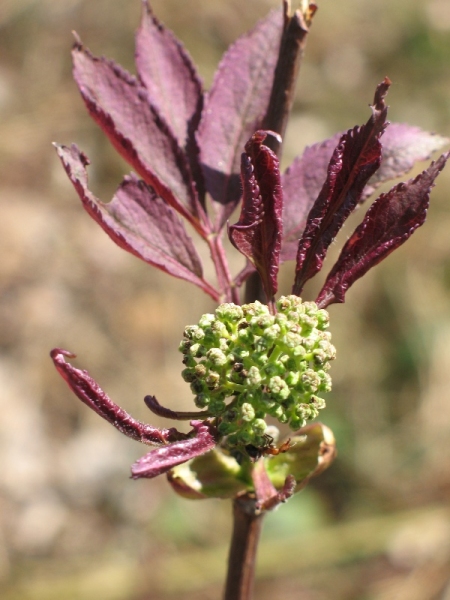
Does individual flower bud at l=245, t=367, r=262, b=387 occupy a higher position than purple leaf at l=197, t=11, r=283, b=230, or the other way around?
purple leaf at l=197, t=11, r=283, b=230

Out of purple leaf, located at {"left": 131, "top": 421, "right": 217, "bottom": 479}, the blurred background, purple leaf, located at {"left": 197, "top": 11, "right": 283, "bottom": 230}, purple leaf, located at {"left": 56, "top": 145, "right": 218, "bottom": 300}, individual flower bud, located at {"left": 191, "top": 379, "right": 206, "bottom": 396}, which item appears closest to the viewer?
purple leaf, located at {"left": 131, "top": 421, "right": 217, "bottom": 479}

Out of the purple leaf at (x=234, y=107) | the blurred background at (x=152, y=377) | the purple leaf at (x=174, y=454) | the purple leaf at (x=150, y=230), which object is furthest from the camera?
the blurred background at (x=152, y=377)

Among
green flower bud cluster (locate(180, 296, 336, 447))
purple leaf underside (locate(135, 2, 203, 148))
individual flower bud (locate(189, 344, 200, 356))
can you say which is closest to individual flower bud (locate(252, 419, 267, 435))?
green flower bud cluster (locate(180, 296, 336, 447))

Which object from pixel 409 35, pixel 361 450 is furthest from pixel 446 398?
pixel 409 35

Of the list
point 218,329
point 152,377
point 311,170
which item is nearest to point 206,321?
point 218,329

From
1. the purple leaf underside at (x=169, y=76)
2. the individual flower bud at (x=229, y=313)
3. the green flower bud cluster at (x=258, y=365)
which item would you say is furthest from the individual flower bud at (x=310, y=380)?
the purple leaf underside at (x=169, y=76)

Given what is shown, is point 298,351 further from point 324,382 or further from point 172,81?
point 172,81

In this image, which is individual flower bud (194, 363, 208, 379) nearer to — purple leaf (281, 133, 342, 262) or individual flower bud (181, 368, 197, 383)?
individual flower bud (181, 368, 197, 383)

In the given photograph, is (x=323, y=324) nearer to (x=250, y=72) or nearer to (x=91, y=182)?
→ (x=250, y=72)

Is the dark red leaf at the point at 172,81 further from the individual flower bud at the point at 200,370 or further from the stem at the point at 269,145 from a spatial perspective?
the individual flower bud at the point at 200,370
